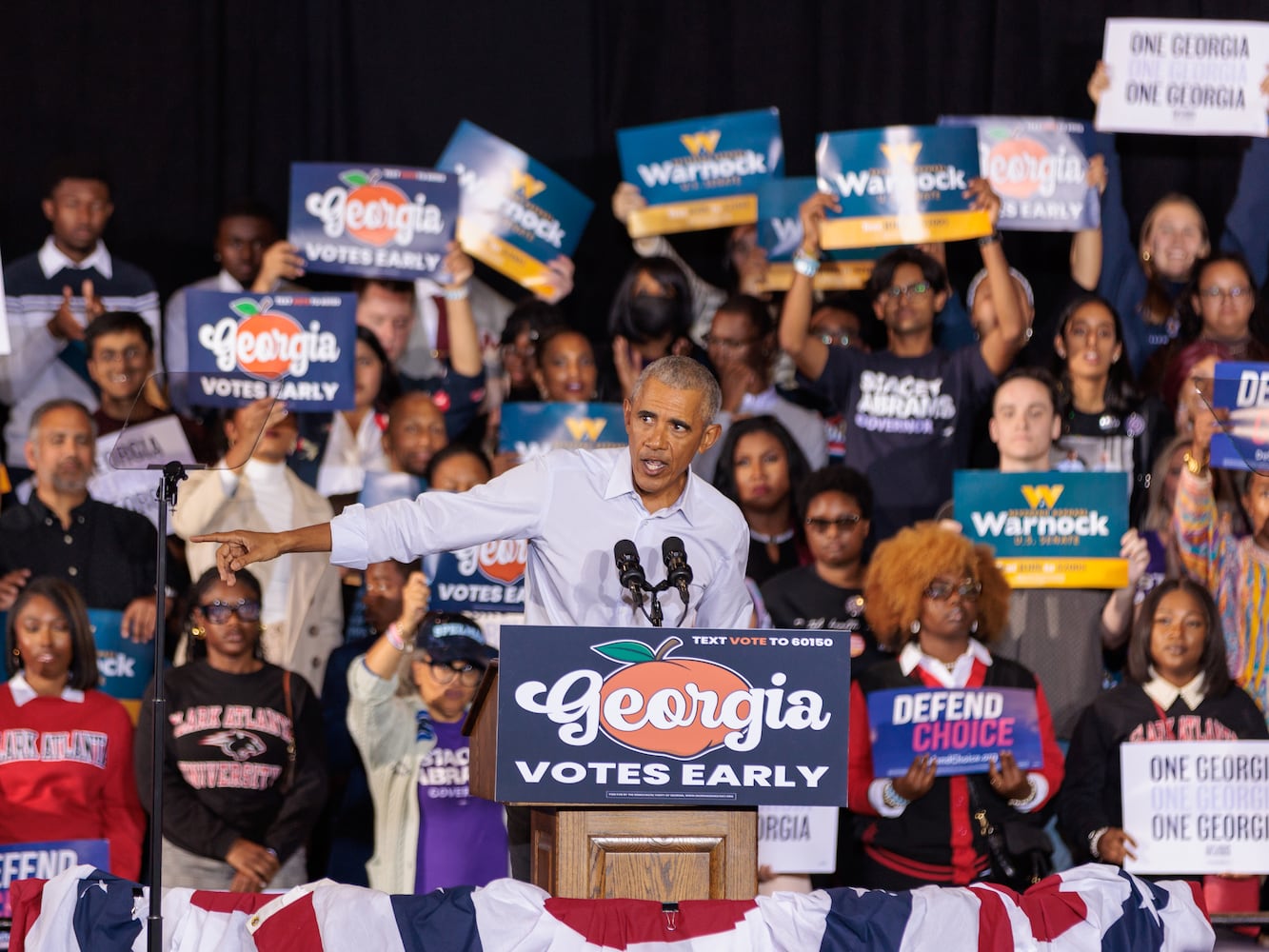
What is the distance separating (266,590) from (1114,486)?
9.05 ft

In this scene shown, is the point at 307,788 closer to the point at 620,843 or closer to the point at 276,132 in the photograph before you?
the point at 620,843

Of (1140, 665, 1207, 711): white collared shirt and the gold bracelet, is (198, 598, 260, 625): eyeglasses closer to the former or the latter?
(1140, 665, 1207, 711): white collared shirt

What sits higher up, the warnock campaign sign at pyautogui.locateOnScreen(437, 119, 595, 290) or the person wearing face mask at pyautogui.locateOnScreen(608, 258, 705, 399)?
the warnock campaign sign at pyautogui.locateOnScreen(437, 119, 595, 290)

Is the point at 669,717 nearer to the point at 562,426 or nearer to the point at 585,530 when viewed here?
the point at 585,530

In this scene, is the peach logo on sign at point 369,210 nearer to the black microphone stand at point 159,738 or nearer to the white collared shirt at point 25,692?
the white collared shirt at point 25,692

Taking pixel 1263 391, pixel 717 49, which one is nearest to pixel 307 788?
pixel 1263 391

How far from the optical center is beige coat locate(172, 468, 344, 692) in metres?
5.72

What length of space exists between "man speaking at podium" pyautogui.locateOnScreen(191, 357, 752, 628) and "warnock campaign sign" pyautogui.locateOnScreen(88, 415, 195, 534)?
1.76 m

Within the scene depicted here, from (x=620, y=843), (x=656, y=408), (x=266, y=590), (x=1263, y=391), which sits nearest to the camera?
(x=620, y=843)

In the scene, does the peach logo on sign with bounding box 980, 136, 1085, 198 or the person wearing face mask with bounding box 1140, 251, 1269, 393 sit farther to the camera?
the peach logo on sign with bounding box 980, 136, 1085, 198

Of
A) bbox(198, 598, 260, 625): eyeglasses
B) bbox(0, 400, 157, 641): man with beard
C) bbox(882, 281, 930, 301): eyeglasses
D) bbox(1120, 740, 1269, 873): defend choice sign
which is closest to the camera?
bbox(1120, 740, 1269, 873): defend choice sign

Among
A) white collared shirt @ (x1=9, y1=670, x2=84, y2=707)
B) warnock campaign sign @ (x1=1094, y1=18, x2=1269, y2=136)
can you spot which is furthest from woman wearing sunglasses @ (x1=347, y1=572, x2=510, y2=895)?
warnock campaign sign @ (x1=1094, y1=18, x2=1269, y2=136)

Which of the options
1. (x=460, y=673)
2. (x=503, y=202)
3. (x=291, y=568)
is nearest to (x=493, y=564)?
(x=460, y=673)

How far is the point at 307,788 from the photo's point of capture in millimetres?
5266
